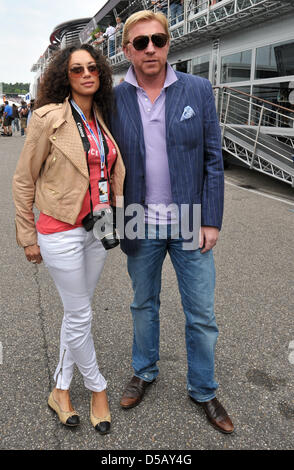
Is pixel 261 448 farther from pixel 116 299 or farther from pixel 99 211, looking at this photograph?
pixel 116 299

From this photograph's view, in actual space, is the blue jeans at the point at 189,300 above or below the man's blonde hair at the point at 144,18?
below

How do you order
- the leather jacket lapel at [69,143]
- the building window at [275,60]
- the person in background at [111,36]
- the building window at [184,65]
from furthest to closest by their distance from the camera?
1. the person in background at [111,36]
2. the building window at [184,65]
3. the building window at [275,60]
4. the leather jacket lapel at [69,143]

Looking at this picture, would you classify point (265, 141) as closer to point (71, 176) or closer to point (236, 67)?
point (236, 67)

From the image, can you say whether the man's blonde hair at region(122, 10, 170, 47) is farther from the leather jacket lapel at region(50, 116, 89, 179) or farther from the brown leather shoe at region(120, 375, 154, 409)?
the brown leather shoe at region(120, 375, 154, 409)

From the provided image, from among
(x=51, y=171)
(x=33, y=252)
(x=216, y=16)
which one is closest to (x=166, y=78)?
(x=51, y=171)

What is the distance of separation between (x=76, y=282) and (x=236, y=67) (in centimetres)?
1160

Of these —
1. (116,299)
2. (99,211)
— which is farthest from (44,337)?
(99,211)

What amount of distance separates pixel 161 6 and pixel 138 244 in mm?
16967

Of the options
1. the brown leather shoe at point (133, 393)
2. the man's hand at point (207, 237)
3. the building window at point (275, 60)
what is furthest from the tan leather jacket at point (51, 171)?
the building window at point (275, 60)

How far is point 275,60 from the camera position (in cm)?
994

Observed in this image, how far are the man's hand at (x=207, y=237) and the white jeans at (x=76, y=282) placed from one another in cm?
54

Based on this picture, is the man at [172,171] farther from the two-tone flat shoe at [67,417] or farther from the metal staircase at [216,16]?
the metal staircase at [216,16]

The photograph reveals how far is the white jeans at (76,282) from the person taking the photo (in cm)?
196

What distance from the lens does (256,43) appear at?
10703 millimetres
